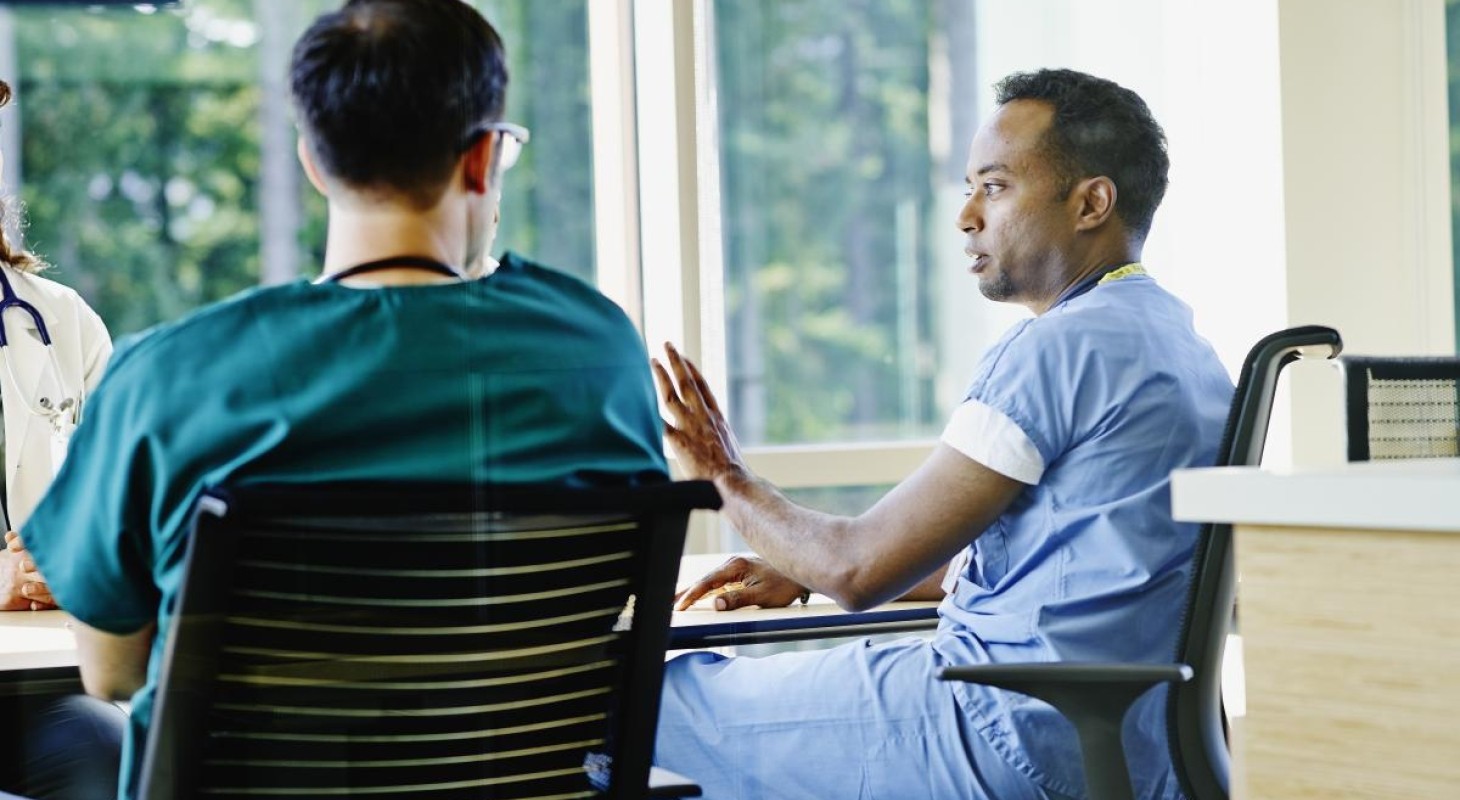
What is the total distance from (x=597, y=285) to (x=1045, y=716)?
66 cm

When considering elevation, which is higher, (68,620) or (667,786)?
(68,620)

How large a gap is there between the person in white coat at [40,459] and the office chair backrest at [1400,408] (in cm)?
97

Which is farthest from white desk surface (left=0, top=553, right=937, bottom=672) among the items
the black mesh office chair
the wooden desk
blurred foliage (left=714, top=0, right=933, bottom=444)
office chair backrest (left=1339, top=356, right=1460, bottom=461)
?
blurred foliage (left=714, top=0, right=933, bottom=444)

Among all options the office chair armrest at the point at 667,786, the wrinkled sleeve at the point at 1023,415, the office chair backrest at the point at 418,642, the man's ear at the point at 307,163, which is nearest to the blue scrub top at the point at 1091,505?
the wrinkled sleeve at the point at 1023,415

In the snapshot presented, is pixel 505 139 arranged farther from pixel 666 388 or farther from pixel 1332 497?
pixel 1332 497

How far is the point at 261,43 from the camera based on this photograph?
123cm

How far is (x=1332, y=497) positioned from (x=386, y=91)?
73 centimetres

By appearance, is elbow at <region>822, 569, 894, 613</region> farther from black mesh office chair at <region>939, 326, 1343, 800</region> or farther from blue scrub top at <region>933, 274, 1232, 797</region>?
black mesh office chair at <region>939, 326, 1343, 800</region>

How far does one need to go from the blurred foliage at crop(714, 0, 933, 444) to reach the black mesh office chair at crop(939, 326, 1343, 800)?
6.31ft

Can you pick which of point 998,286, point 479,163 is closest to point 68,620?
point 479,163

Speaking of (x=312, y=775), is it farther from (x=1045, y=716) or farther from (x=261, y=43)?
(x=1045, y=716)

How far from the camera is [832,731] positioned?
1.75 metres

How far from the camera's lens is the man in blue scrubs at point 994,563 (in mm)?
1658

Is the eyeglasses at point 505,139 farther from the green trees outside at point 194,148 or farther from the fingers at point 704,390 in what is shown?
the fingers at point 704,390
